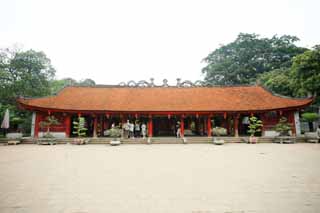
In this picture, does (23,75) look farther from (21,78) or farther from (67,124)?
(67,124)

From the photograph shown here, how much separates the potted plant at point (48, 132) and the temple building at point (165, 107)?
1.45 feet

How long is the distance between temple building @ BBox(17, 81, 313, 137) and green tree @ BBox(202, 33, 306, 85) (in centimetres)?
1753

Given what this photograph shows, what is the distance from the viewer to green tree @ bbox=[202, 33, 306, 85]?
3428cm

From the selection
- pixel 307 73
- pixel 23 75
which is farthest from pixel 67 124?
pixel 307 73

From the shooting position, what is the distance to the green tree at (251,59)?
34.3m

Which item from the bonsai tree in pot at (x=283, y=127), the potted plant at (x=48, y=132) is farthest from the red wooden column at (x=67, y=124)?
the bonsai tree in pot at (x=283, y=127)

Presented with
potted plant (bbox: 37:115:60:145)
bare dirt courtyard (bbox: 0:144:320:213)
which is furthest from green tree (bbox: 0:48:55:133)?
bare dirt courtyard (bbox: 0:144:320:213)

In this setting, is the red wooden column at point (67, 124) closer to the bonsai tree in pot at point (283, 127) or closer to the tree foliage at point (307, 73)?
the bonsai tree in pot at point (283, 127)

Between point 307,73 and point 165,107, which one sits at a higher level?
point 307,73

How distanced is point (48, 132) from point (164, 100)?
29.2 feet

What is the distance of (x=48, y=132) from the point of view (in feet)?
45.5

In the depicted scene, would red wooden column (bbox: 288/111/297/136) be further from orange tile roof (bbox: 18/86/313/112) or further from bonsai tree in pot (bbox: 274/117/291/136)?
bonsai tree in pot (bbox: 274/117/291/136)

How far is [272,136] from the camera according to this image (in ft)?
49.3

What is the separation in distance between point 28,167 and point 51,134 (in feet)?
29.4
